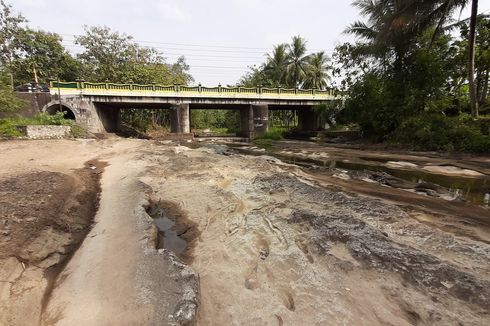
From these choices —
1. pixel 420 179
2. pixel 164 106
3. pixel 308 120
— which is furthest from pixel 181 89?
pixel 420 179

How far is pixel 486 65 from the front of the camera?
61.6 feet

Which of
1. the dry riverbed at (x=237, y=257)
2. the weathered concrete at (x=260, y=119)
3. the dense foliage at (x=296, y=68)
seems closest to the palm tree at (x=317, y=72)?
the dense foliage at (x=296, y=68)

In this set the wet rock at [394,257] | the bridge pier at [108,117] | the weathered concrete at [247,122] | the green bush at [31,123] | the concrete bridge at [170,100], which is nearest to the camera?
the wet rock at [394,257]

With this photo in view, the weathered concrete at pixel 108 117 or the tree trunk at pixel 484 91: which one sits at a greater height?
the tree trunk at pixel 484 91

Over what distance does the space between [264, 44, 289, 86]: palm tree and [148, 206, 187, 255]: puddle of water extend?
34.5 meters

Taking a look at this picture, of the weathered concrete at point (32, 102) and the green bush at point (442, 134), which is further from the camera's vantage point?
the weathered concrete at point (32, 102)

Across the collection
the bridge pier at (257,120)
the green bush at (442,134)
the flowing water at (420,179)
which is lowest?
the flowing water at (420,179)

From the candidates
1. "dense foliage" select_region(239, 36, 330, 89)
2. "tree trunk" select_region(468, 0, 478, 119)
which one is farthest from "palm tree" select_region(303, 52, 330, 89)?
"tree trunk" select_region(468, 0, 478, 119)

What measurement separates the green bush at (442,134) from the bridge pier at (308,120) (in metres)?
16.4

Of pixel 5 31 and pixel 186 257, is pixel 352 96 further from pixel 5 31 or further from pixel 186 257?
pixel 5 31

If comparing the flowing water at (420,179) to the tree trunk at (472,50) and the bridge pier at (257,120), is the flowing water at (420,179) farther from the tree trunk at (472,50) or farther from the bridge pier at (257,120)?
the bridge pier at (257,120)

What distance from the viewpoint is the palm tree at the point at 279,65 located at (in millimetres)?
37878

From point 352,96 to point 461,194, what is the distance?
14927mm

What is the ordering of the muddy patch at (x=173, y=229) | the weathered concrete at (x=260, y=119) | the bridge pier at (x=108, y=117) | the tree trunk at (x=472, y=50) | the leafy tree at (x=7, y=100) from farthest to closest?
the weathered concrete at (x=260, y=119) → the bridge pier at (x=108, y=117) → the leafy tree at (x=7, y=100) → the tree trunk at (x=472, y=50) → the muddy patch at (x=173, y=229)
